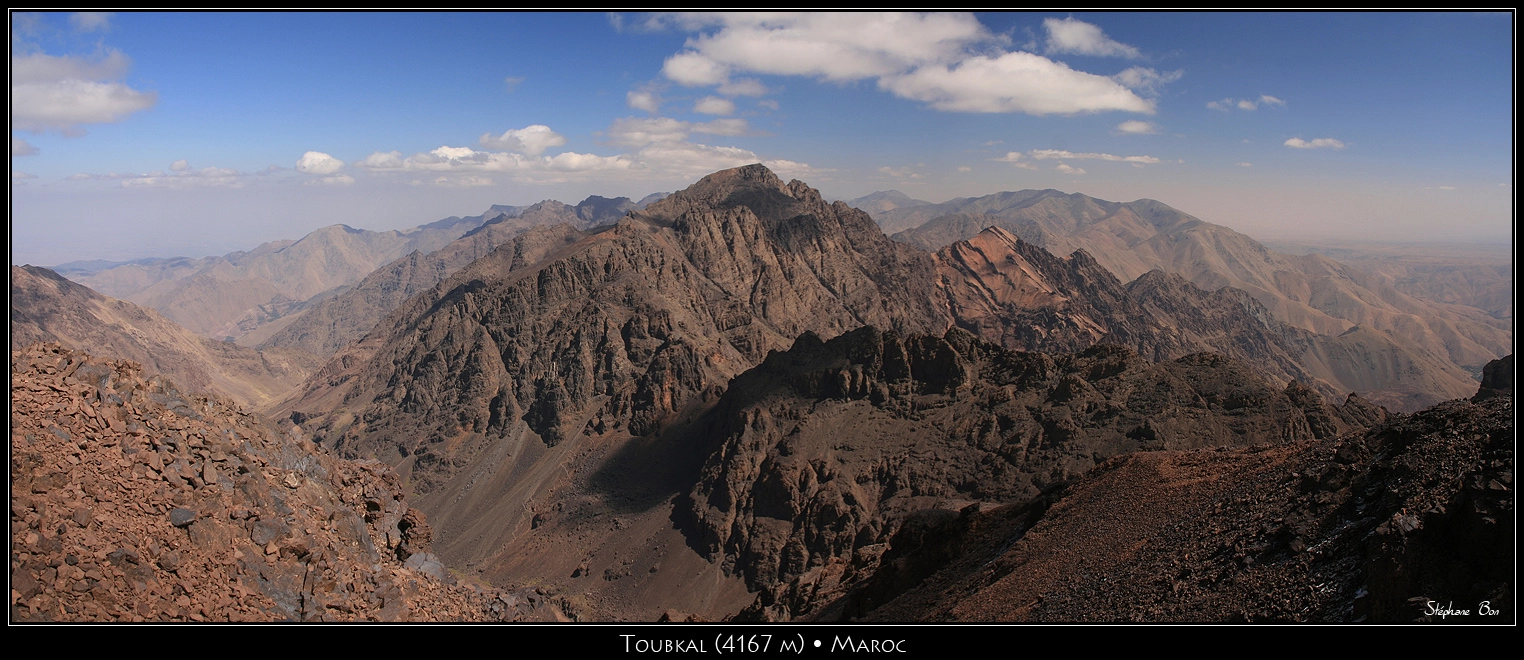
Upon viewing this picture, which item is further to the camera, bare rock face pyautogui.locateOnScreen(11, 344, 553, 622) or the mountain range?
the mountain range

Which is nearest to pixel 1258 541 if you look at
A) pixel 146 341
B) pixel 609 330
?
pixel 609 330

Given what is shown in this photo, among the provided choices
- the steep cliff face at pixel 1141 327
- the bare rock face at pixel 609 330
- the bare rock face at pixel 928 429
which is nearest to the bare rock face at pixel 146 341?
the bare rock face at pixel 609 330

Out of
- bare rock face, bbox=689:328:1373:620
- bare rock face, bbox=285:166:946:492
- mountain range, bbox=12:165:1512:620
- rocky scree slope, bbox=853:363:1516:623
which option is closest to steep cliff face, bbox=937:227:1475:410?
mountain range, bbox=12:165:1512:620

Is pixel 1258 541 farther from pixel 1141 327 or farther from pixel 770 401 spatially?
pixel 1141 327

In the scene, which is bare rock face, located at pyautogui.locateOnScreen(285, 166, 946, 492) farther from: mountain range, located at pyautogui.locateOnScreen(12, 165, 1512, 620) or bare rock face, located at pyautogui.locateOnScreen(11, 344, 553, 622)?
bare rock face, located at pyautogui.locateOnScreen(11, 344, 553, 622)

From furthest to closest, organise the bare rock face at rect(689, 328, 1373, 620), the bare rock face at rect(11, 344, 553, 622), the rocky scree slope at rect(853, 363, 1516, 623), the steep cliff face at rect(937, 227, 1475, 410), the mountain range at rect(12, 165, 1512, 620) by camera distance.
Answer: the steep cliff face at rect(937, 227, 1475, 410)
the bare rock face at rect(689, 328, 1373, 620)
the mountain range at rect(12, 165, 1512, 620)
the rocky scree slope at rect(853, 363, 1516, 623)
the bare rock face at rect(11, 344, 553, 622)

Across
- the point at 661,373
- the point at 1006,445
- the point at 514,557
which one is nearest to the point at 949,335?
the point at 1006,445
